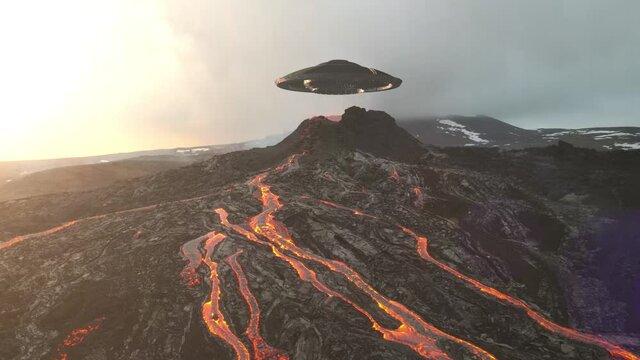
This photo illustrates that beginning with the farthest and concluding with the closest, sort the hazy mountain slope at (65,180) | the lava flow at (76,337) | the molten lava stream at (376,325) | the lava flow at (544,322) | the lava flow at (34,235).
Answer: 1. the hazy mountain slope at (65,180)
2. the lava flow at (34,235)
3. the lava flow at (76,337)
4. the lava flow at (544,322)
5. the molten lava stream at (376,325)

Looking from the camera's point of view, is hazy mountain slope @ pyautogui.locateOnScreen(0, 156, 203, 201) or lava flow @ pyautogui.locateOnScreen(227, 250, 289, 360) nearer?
lava flow @ pyautogui.locateOnScreen(227, 250, 289, 360)

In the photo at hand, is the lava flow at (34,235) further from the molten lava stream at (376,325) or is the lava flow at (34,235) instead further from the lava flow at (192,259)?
the molten lava stream at (376,325)

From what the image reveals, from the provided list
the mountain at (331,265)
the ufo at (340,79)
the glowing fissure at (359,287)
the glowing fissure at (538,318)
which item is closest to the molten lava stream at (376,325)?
the glowing fissure at (359,287)

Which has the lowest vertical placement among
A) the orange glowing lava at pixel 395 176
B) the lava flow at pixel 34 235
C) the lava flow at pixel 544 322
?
the lava flow at pixel 544 322

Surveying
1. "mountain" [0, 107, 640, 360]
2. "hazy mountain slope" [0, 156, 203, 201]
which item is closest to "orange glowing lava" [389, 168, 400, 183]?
"mountain" [0, 107, 640, 360]

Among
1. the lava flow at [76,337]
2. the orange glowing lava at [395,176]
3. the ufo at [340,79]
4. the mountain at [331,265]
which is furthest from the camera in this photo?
the orange glowing lava at [395,176]

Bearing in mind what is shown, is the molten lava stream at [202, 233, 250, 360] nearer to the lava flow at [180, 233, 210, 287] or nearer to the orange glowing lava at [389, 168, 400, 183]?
the lava flow at [180, 233, 210, 287]

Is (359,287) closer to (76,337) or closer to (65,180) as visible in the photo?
(76,337)
